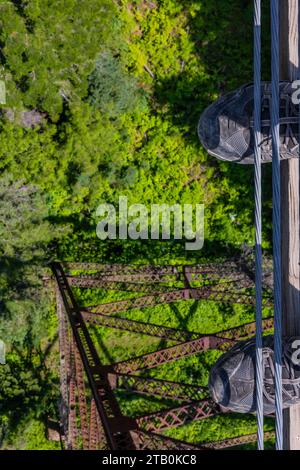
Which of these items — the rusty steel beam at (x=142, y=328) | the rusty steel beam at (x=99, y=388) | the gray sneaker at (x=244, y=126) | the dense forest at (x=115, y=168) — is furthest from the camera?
the dense forest at (x=115, y=168)

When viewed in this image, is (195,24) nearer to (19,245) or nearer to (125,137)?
(125,137)

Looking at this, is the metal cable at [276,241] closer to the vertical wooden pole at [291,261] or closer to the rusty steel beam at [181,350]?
the vertical wooden pole at [291,261]

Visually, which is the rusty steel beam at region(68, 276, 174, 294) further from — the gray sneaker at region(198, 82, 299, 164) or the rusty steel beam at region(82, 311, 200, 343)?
the gray sneaker at region(198, 82, 299, 164)

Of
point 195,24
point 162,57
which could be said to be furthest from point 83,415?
point 195,24

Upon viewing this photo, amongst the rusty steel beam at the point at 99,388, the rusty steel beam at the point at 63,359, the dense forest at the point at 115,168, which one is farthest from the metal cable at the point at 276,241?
the rusty steel beam at the point at 63,359

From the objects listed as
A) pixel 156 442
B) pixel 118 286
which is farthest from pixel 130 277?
pixel 156 442

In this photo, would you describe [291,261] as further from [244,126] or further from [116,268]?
[116,268]
